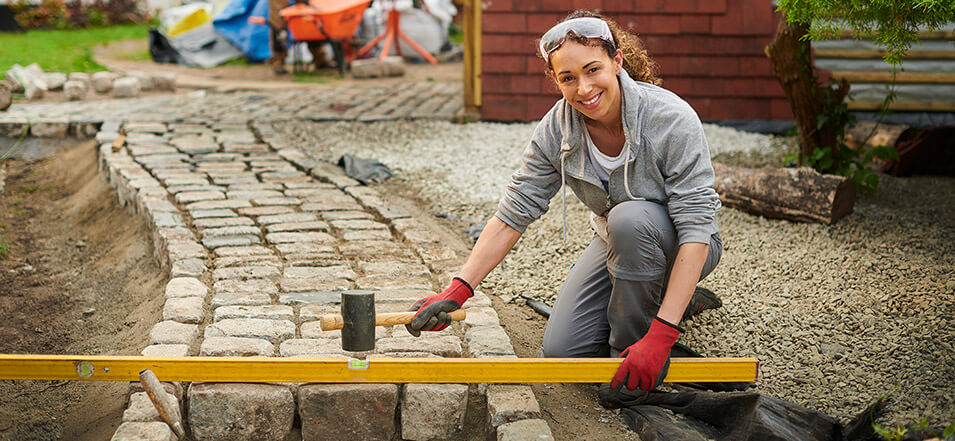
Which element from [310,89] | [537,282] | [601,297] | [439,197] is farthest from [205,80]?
[601,297]

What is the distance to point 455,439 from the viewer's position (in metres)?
2.68

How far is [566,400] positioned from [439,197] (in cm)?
268

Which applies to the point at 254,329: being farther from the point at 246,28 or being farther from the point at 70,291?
the point at 246,28

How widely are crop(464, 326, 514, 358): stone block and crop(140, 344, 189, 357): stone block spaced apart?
0.98 metres

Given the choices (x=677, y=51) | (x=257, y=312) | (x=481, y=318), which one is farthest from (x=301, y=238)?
(x=677, y=51)

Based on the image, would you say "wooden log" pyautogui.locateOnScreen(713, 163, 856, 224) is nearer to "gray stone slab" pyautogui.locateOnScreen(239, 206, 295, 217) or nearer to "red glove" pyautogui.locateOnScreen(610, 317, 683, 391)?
"red glove" pyautogui.locateOnScreen(610, 317, 683, 391)

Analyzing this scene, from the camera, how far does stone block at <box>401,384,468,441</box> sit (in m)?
2.62

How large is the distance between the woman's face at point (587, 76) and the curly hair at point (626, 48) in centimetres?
2

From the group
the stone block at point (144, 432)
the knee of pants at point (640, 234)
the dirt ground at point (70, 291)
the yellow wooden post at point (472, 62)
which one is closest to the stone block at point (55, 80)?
the dirt ground at point (70, 291)

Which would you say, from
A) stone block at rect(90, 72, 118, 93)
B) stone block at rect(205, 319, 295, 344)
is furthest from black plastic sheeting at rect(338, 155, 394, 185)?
stone block at rect(90, 72, 118, 93)

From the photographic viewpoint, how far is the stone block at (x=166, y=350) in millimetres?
2729

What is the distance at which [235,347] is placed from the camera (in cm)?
279

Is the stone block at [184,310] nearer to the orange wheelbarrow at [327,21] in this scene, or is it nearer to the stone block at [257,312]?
the stone block at [257,312]

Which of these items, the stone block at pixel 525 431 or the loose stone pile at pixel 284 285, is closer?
the stone block at pixel 525 431
